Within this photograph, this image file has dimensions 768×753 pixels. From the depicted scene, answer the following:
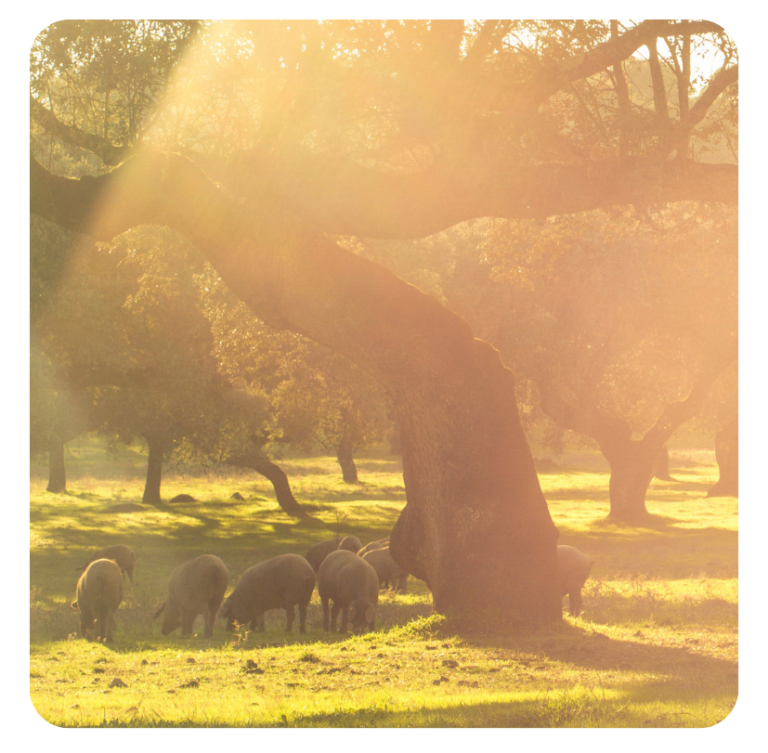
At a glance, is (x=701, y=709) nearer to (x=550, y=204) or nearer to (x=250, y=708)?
(x=250, y=708)

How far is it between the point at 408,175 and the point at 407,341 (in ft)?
7.77

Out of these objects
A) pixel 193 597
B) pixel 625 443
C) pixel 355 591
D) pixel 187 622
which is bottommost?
pixel 187 622

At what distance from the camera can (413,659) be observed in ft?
31.9

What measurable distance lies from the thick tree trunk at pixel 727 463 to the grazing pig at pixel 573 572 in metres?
19.4

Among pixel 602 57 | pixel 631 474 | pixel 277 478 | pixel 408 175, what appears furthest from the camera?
pixel 277 478

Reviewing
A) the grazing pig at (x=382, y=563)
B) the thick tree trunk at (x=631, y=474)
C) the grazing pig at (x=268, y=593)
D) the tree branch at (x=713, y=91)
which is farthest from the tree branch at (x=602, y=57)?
the thick tree trunk at (x=631, y=474)

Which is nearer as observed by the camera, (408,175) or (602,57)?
(602,57)

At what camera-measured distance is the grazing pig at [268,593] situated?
13.9m

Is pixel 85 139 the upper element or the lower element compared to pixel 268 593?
upper

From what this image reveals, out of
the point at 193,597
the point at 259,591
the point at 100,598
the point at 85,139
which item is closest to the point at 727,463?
the point at 259,591

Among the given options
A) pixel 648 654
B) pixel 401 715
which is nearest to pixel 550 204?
pixel 648 654

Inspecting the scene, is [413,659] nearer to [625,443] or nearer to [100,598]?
[100,598]

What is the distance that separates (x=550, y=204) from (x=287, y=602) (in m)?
7.88

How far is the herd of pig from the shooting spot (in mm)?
13375
